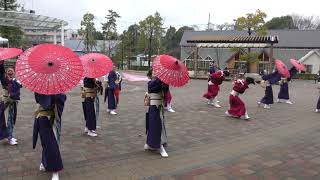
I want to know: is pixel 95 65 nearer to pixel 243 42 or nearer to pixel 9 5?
pixel 243 42

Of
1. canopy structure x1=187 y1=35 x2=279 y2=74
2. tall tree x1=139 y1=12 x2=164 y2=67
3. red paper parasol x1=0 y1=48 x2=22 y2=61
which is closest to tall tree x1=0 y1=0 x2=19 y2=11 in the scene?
tall tree x1=139 y1=12 x2=164 y2=67

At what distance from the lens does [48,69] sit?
17.3 ft

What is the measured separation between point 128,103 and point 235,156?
7.65 metres

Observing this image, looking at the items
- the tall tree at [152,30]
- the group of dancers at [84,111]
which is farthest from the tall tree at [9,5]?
the group of dancers at [84,111]

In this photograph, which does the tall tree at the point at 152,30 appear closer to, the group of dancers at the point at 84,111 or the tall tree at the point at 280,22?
the tall tree at the point at 280,22

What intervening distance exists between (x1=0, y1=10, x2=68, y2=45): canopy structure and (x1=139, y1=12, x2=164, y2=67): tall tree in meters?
20.2

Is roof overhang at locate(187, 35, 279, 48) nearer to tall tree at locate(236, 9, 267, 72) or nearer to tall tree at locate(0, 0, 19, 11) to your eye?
tall tree at locate(236, 9, 267, 72)

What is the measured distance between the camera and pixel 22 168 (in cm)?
608

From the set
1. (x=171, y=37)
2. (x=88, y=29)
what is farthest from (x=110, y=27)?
(x=171, y=37)

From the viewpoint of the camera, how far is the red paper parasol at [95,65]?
8.09 m

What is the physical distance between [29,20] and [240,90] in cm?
1679

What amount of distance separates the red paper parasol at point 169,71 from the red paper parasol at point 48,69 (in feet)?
5.25

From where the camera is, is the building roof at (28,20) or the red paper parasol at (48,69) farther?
the building roof at (28,20)

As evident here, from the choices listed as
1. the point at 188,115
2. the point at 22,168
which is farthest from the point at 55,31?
the point at 22,168
